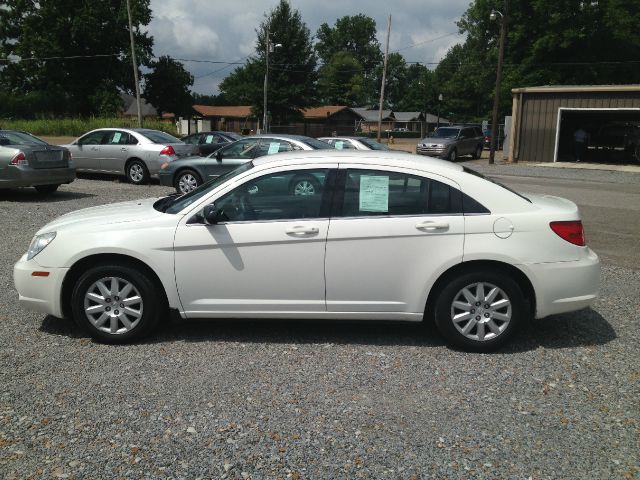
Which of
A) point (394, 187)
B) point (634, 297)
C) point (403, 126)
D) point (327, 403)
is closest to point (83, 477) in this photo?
point (327, 403)

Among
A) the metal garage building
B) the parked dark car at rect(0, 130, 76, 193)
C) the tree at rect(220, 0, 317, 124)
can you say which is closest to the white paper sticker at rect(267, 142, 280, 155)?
the parked dark car at rect(0, 130, 76, 193)

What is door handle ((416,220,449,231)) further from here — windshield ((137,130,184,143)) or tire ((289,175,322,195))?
windshield ((137,130,184,143))

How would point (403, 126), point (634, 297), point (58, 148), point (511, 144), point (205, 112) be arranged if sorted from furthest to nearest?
1. point (403, 126)
2. point (205, 112)
3. point (511, 144)
4. point (58, 148)
5. point (634, 297)

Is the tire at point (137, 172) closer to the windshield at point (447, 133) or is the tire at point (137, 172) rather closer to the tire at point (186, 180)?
the tire at point (186, 180)

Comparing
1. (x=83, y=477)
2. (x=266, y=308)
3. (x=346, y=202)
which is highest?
(x=346, y=202)

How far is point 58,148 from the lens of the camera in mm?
12930

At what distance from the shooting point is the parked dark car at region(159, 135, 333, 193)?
13266mm

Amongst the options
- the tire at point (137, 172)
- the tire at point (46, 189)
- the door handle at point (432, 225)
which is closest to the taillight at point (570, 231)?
the door handle at point (432, 225)

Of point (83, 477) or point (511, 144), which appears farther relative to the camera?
point (511, 144)

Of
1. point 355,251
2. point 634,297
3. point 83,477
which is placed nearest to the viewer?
point 83,477

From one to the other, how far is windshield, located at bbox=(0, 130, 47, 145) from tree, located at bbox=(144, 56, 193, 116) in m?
54.1

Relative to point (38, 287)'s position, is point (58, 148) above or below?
above

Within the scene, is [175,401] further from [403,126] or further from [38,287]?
[403,126]

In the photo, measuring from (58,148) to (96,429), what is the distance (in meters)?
10.7
